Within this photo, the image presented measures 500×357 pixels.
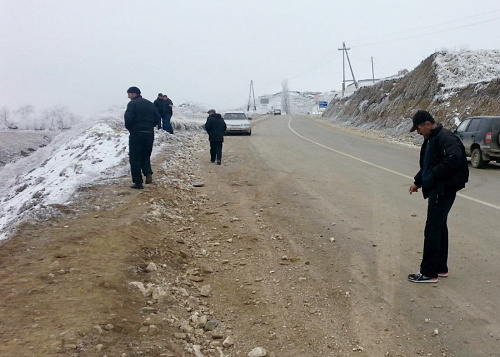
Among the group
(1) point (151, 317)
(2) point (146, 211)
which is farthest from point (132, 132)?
(1) point (151, 317)

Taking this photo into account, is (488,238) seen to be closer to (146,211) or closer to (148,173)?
Result: (146,211)

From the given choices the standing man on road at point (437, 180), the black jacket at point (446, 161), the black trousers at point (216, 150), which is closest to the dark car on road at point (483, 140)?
the black trousers at point (216, 150)

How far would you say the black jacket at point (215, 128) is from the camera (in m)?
13.7

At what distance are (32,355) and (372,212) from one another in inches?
242

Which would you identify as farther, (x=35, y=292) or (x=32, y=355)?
(x=35, y=292)

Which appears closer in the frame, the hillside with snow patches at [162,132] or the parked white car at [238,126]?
the hillside with snow patches at [162,132]

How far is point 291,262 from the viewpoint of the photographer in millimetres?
5508

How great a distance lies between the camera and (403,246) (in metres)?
6.04

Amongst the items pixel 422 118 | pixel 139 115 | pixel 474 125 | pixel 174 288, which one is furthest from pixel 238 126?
pixel 174 288

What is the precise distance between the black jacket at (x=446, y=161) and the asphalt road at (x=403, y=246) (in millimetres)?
1102

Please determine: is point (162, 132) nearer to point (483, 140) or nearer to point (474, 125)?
point (474, 125)

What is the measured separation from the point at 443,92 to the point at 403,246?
1010 inches

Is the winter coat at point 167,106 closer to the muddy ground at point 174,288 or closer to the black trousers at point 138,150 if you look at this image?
the black trousers at point 138,150

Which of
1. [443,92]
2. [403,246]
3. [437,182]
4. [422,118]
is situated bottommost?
[403,246]
